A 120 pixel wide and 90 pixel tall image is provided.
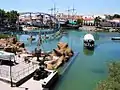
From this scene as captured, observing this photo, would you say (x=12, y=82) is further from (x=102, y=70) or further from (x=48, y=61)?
(x=102, y=70)

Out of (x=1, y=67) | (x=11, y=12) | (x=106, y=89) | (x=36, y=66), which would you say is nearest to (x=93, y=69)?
(x=36, y=66)

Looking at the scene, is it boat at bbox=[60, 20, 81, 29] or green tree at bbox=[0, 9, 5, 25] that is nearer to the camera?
green tree at bbox=[0, 9, 5, 25]

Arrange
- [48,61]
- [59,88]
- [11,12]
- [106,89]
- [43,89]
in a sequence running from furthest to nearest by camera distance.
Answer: [11,12], [48,61], [59,88], [43,89], [106,89]

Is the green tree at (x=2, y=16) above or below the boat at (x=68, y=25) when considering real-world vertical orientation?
above

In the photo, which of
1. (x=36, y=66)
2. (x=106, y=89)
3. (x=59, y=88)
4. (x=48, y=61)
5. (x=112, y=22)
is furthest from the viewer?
(x=112, y=22)

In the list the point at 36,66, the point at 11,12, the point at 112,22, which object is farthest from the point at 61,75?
the point at 112,22

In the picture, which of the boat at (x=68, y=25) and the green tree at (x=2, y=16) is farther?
the boat at (x=68, y=25)

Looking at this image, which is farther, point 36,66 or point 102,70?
point 102,70

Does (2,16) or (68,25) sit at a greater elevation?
(2,16)

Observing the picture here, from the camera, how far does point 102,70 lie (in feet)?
149

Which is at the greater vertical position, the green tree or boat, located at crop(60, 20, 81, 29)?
the green tree

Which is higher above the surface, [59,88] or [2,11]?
[2,11]

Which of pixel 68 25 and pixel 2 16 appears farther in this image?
pixel 68 25

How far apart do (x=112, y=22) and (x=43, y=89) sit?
17568cm
